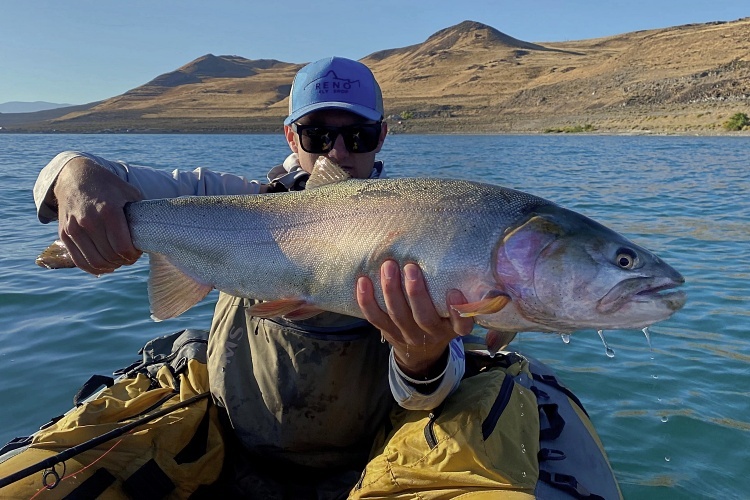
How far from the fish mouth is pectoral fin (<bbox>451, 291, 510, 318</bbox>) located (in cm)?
36

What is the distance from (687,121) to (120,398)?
2210 inches

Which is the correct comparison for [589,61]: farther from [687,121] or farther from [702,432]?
[702,432]

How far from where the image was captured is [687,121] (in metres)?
51.0

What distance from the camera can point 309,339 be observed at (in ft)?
10.0

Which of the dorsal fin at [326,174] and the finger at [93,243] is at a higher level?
the dorsal fin at [326,174]

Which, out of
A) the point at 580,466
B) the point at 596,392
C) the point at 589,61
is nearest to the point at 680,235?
the point at 596,392

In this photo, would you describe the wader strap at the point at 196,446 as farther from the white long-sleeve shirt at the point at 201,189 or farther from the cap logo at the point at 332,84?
the cap logo at the point at 332,84

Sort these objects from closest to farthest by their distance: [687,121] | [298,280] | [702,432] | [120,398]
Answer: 1. [298,280]
2. [120,398]
3. [702,432]
4. [687,121]

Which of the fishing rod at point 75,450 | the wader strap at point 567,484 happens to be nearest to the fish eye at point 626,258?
the wader strap at point 567,484

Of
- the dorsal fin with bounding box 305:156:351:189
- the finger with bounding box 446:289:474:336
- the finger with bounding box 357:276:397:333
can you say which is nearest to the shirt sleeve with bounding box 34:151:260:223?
the dorsal fin with bounding box 305:156:351:189

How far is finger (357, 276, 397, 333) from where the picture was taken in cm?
258

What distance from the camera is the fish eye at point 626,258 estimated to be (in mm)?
2340

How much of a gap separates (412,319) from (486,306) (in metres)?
0.39

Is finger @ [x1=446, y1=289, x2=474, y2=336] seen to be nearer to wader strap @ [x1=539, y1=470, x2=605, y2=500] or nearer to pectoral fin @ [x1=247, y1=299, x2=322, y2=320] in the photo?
pectoral fin @ [x1=247, y1=299, x2=322, y2=320]
